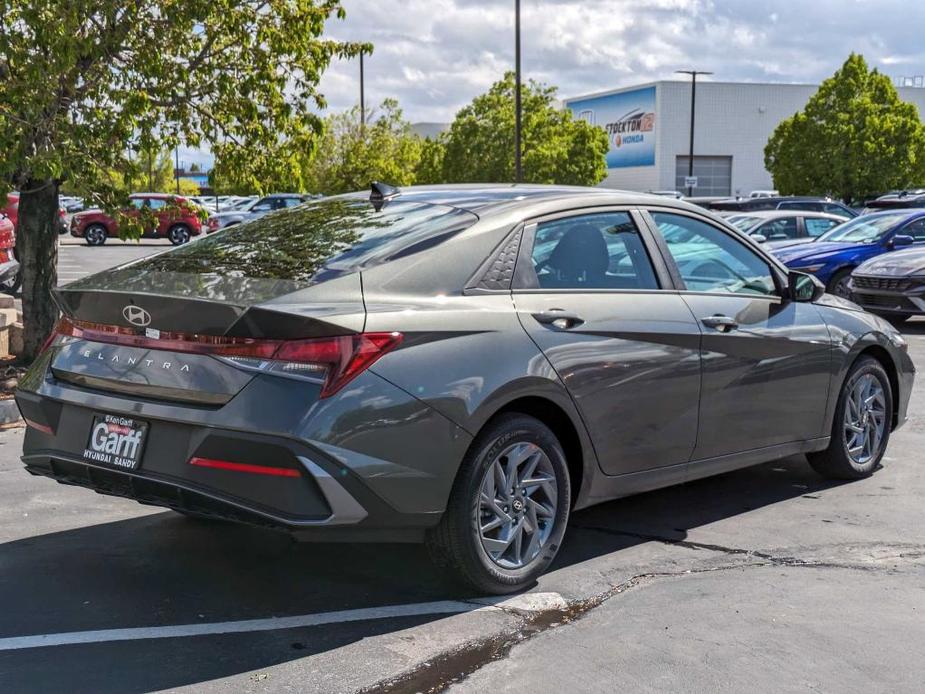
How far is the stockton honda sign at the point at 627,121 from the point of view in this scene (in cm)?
8419

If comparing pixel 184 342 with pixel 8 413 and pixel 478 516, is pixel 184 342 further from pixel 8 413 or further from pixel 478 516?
pixel 8 413

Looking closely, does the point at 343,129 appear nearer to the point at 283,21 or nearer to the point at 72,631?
the point at 283,21

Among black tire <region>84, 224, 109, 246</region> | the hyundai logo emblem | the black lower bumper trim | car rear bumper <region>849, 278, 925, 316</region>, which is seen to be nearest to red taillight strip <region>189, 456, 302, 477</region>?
the black lower bumper trim

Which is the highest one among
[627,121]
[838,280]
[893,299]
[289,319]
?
[627,121]

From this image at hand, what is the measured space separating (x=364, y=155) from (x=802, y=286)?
139ft

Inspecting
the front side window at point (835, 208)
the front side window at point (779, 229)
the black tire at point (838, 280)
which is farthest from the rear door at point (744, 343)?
the front side window at point (835, 208)

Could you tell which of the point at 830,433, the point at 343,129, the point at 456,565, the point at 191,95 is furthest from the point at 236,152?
the point at 343,129

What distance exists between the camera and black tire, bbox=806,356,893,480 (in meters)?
6.52

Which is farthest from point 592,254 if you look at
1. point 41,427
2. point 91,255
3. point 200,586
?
point 91,255

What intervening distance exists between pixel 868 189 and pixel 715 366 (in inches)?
1932

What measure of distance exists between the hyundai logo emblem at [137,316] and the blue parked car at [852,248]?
13.6 meters

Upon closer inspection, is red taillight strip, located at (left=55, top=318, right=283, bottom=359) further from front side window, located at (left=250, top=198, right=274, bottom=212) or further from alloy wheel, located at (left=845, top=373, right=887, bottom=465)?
front side window, located at (left=250, top=198, right=274, bottom=212)

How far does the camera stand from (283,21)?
9.90 metres

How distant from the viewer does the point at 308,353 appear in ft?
13.5
